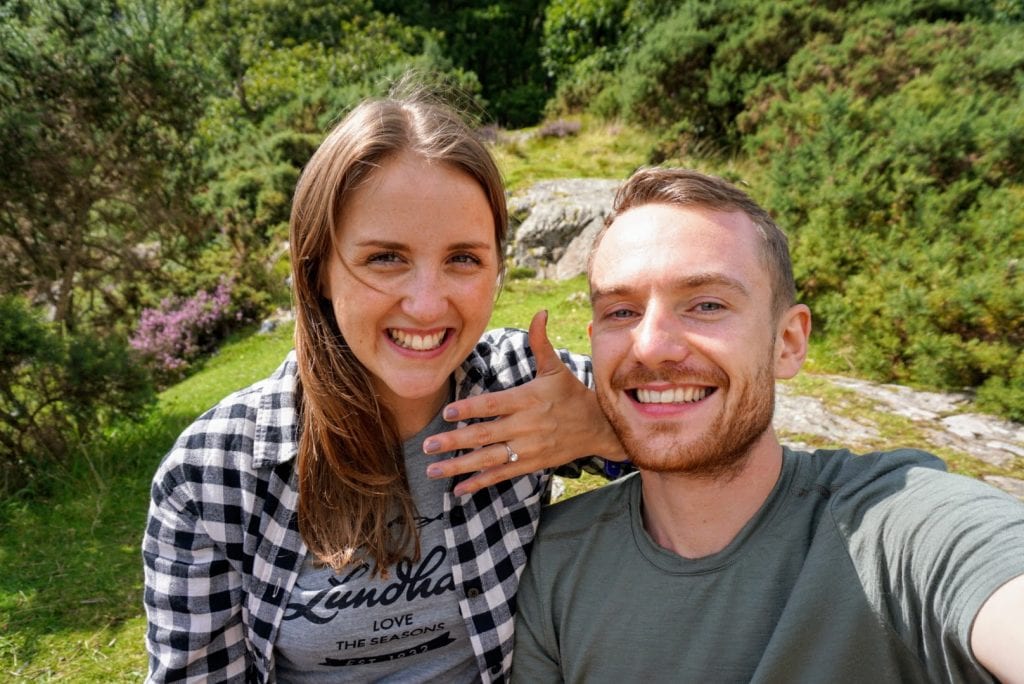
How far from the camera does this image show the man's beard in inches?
62.5

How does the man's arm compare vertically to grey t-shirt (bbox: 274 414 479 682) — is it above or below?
above

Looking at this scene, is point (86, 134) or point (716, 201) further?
point (86, 134)

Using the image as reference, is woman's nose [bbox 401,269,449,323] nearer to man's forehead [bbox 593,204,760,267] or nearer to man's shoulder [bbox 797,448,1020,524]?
man's forehead [bbox 593,204,760,267]

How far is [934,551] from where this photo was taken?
129 centimetres

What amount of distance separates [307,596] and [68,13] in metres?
7.01

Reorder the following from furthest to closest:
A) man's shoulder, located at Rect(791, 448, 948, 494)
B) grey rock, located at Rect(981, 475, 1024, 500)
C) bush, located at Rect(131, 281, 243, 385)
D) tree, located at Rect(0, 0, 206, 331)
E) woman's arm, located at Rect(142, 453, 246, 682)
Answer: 1. bush, located at Rect(131, 281, 243, 385)
2. tree, located at Rect(0, 0, 206, 331)
3. grey rock, located at Rect(981, 475, 1024, 500)
4. woman's arm, located at Rect(142, 453, 246, 682)
5. man's shoulder, located at Rect(791, 448, 948, 494)

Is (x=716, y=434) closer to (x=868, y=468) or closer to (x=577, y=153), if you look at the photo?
(x=868, y=468)

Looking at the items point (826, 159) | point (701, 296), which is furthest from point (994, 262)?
point (701, 296)

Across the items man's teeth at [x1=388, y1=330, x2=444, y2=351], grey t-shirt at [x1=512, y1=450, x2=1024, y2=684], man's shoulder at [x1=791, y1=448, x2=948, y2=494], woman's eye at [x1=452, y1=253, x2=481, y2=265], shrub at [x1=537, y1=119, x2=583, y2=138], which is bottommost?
grey t-shirt at [x1=512, y1=450, x2=1024, y2=684]

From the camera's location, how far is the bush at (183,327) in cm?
1030

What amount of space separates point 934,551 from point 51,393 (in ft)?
19.3

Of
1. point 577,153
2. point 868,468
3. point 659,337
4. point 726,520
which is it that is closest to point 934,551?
point 868,468

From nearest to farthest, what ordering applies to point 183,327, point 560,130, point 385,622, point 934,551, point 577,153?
point 934,551
point 385,622
point 183,327
point 577,153
point 560,130

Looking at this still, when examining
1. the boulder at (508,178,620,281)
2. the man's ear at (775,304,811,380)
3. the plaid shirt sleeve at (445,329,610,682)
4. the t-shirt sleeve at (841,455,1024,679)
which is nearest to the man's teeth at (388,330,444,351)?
the plaid shirt sleeve at (445,329,610,682)
